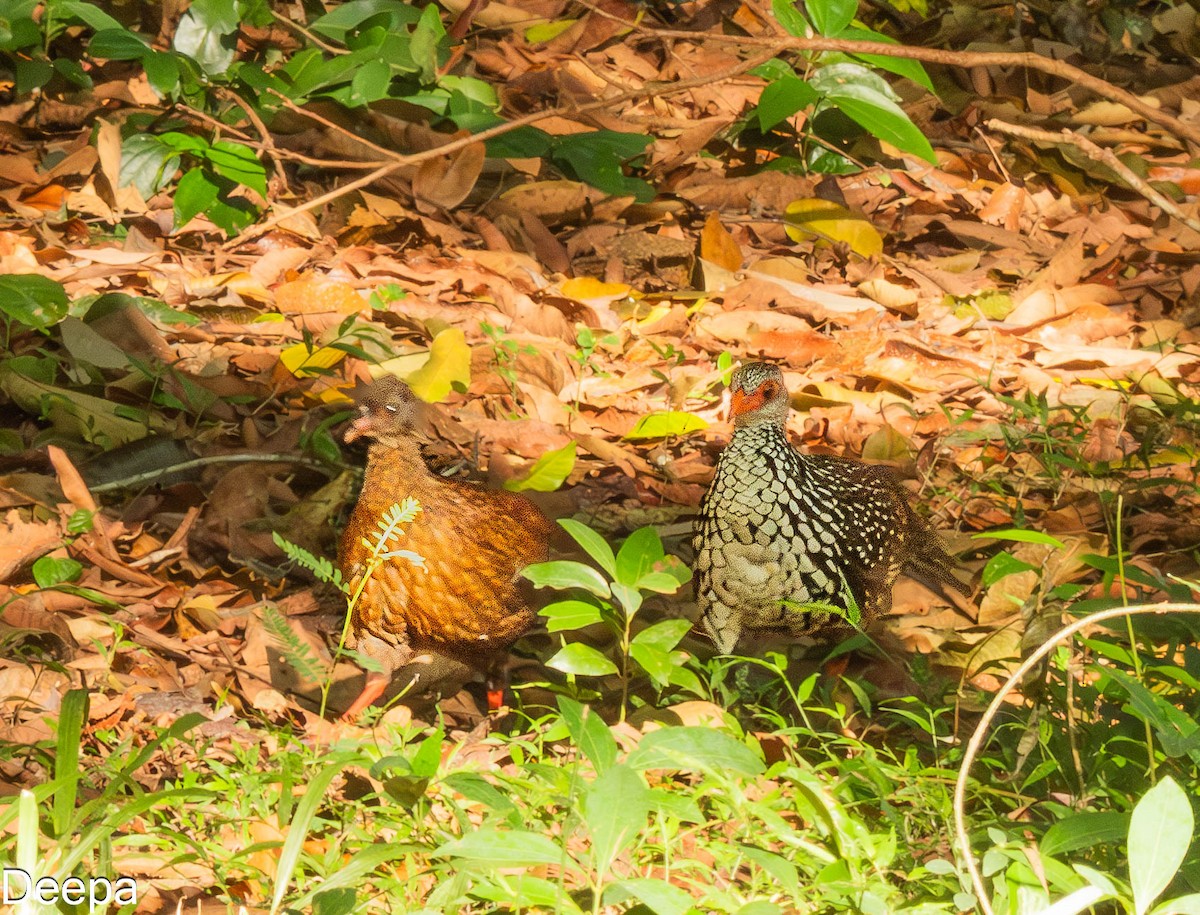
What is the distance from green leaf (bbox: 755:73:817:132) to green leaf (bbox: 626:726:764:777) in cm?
451

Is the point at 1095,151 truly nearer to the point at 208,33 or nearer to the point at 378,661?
the point at 378,661

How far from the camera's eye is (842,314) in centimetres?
607

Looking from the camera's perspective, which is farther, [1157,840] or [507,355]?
[507,355]

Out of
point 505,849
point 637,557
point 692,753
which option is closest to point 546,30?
point 637,557

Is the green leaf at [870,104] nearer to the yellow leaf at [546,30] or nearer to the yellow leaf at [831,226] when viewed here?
the yellow leaf at [831,226]

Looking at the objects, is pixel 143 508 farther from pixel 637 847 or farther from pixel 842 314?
pixel 842 314

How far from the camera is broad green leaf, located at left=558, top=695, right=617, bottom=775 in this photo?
2465 mm

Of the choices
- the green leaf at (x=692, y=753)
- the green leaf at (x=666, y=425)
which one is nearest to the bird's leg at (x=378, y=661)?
the green leaf at (x=692, y=753)

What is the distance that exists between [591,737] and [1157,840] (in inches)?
37.7

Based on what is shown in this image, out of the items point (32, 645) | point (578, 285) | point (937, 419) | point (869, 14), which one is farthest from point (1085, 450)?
point (869, 14)

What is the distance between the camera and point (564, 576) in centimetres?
313

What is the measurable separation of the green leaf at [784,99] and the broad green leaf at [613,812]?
190 inches

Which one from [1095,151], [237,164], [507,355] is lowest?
[507,355]

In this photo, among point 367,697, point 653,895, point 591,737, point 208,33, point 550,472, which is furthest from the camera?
point 208,33
